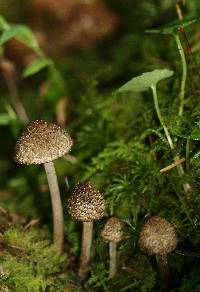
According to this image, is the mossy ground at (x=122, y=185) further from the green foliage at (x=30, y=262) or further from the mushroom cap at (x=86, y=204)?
the mushroom cap at (x=86, y=204)

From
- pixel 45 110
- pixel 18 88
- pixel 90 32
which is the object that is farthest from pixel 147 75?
pixel 90 32

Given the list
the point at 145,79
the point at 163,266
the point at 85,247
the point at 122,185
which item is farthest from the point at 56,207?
the point at 145,79

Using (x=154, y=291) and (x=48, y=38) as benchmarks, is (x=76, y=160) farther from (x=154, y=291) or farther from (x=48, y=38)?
(x=48, y=38)

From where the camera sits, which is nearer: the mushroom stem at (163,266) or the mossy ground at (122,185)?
the mushroom stem at (163,266)

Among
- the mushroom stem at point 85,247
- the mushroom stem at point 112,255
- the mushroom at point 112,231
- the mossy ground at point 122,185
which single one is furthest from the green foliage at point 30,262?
the mushroom at point 112,231

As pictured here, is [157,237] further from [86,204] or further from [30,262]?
[30,262]
